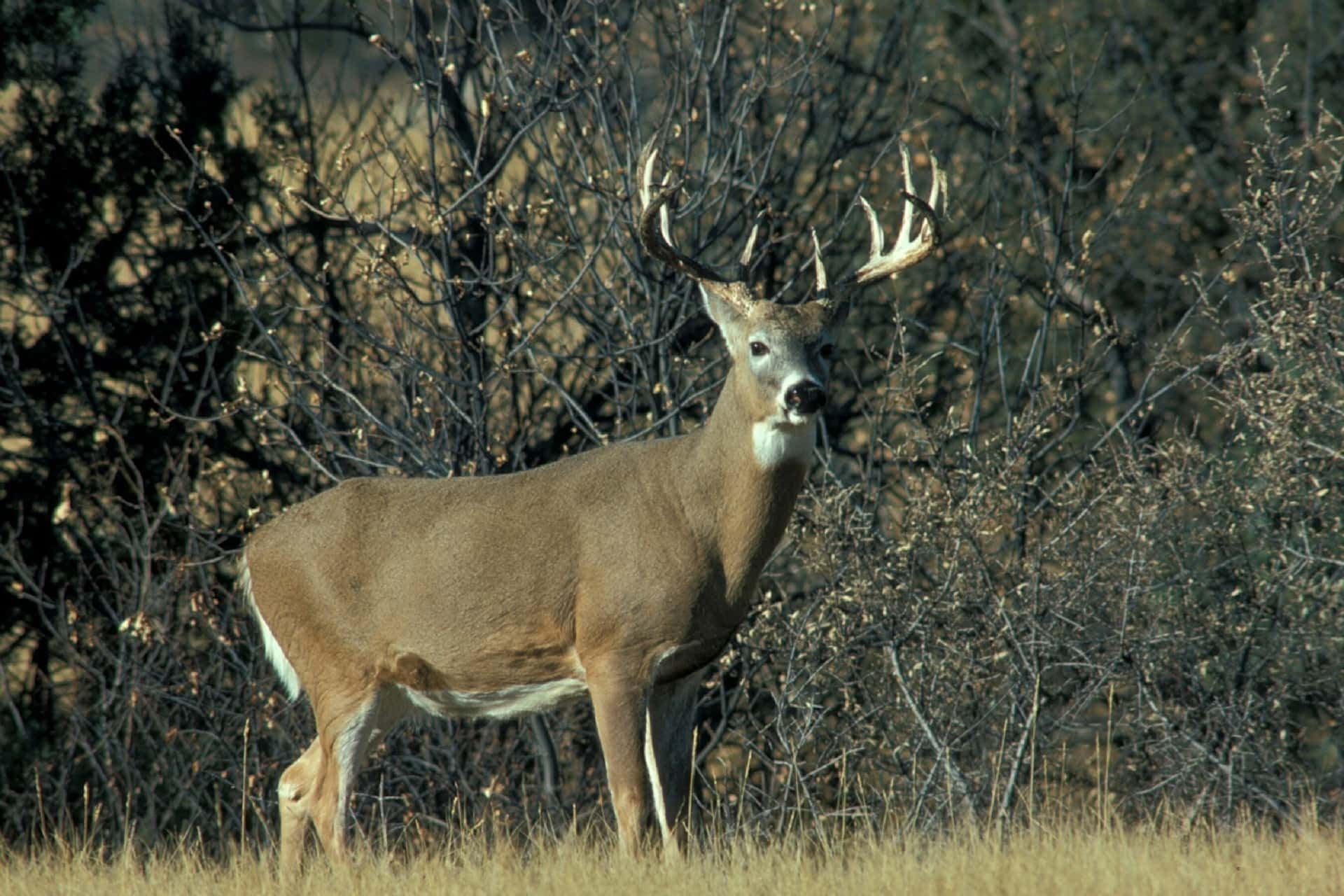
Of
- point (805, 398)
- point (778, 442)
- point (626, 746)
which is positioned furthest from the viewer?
point (778, 442)

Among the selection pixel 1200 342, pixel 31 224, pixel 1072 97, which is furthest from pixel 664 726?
pixel 1200 342

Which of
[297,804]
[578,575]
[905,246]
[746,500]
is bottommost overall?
[297,804]

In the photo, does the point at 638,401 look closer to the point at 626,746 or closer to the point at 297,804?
the point at 297,804

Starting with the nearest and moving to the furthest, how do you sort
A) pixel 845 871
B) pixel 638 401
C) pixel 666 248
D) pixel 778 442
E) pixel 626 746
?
A: 1. pixel 845 871
2. pixel 626 746
3. pixel 778 442
4. pixel 666 248
5. pixel 638 401

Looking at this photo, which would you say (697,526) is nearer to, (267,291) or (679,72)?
(679,72)

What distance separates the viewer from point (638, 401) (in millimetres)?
9961

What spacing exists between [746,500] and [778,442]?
25cm

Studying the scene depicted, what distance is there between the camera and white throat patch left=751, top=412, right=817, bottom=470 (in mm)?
6652

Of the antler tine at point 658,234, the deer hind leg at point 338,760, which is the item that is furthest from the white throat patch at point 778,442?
the deer hind leg at point 338,760

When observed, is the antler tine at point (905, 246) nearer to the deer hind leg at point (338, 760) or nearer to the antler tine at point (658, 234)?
the antler tine at point (658, 234)

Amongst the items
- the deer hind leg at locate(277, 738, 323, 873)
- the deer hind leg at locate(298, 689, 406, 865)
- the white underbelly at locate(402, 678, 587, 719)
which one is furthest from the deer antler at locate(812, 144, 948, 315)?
the deer hind leg at locate(277, 738, 323, 873)

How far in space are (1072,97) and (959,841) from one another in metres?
4.64

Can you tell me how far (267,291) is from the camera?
1097 cm

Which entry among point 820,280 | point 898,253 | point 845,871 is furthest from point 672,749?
point 898,253
